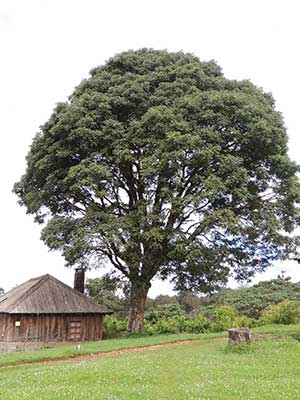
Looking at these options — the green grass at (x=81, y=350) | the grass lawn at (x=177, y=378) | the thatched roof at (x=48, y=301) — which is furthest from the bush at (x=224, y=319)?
the grass lawn at (x=177, y=378)

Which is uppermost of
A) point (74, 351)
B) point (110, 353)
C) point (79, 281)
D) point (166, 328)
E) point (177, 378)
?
point (79, 281)

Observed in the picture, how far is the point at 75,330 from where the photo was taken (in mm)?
29453

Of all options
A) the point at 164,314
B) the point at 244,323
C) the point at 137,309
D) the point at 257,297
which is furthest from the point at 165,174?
the point at 257,297

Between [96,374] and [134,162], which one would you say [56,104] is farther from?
[96,374]

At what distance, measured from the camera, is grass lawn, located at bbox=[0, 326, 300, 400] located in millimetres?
11586

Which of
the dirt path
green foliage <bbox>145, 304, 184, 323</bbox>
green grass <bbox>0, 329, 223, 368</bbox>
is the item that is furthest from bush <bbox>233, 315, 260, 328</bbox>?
green foliage <bbox>145, 304, 184, 323</bbox>

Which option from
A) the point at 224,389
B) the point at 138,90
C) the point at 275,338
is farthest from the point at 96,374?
the point at 138,90

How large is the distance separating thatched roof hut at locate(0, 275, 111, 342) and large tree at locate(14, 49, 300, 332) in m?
3.29

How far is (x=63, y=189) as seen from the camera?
1131 inches

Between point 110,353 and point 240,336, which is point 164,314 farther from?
point 240,336

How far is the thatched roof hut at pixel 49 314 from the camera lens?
2702 centimetres

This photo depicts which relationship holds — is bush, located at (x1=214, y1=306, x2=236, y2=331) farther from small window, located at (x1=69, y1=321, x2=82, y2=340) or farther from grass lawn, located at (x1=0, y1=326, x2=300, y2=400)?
grass lawn, located at (x1=0, y1=326, x2=300, y2=400)

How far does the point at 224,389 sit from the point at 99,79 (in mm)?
23864

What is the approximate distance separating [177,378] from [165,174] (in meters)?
14.5
